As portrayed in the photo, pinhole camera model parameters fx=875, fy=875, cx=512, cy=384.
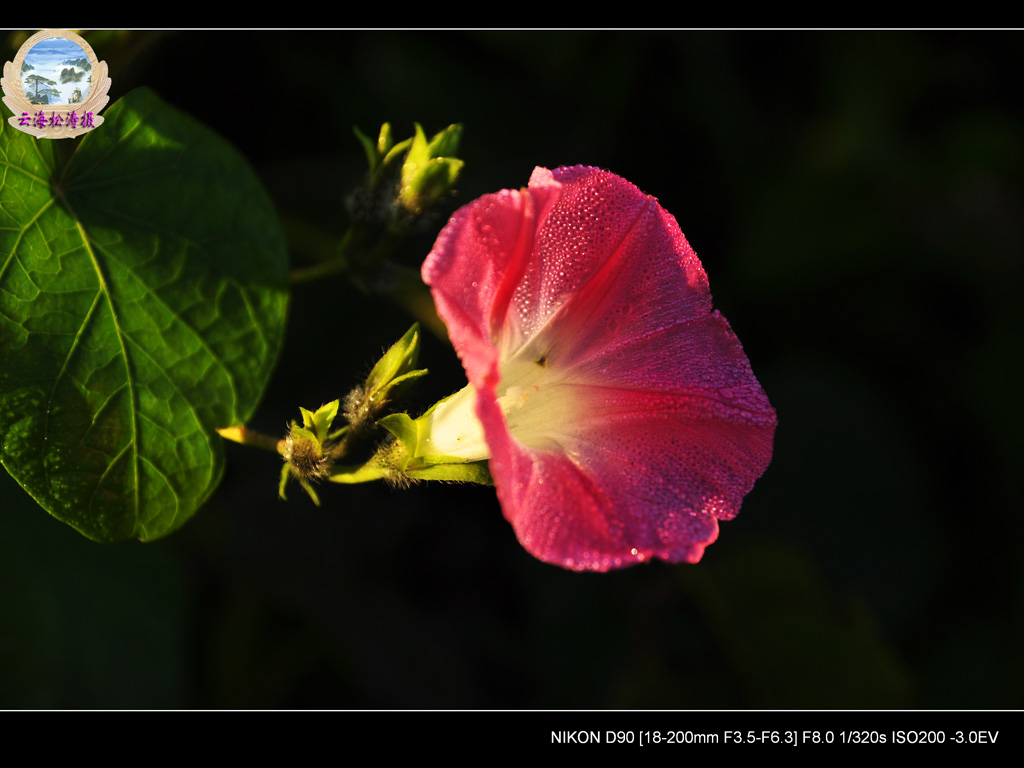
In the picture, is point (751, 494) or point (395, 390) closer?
point (395, 390)

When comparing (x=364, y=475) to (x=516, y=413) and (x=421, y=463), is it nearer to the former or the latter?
(x=421, y=463)

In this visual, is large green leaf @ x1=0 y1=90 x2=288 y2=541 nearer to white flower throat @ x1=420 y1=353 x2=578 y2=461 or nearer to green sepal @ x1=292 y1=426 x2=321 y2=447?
green sepal @ x1=292 y1=426 x2=321 y2=447

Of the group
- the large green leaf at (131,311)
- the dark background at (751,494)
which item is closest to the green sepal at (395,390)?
the large green leaf at (131,311)

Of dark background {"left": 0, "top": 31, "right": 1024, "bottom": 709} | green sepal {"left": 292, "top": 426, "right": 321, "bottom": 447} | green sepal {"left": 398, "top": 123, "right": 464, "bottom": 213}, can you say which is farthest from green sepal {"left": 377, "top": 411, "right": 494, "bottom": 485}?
dark background {"left": 0, "top": 31, "right": 1024, "bottom": 709}

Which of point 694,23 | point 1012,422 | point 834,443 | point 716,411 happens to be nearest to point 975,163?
point 1012,422

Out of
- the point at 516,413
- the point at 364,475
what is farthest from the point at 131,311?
the point at 516,413

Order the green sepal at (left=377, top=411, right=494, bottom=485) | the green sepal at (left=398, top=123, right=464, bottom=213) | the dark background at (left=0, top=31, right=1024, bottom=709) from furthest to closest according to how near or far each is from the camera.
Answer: the dark background at (left=0, top=31, right=1024, bottom=709) → the green sepal at (left=398, top=123, right=464, bottom=213) → the green sepal at (left=377, top=411, right=494, bottom=485)

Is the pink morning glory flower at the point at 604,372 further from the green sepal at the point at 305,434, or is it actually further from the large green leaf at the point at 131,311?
the large green leaf at the point at 131,311
